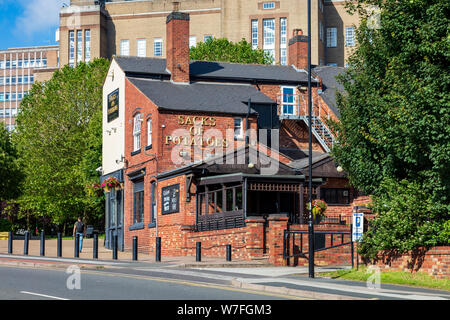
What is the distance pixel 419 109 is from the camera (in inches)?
777

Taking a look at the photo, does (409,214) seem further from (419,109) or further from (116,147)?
(116,147)

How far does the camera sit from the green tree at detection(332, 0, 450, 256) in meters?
19.7

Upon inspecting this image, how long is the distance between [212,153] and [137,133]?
4.52 meters

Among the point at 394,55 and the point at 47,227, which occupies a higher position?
the point at 394,55

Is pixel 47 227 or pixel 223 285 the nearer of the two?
pixel 223 285

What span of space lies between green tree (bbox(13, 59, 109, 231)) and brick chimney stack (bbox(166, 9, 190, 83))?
14.9m

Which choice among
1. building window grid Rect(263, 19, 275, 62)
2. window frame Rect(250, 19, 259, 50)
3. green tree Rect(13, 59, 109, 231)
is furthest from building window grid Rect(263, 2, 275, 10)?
green tree Rect(13, 59, 109, 231)

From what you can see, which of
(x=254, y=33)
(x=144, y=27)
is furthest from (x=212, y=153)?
(x=144, y=27)

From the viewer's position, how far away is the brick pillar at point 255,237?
27.2m

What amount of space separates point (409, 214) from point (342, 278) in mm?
2701

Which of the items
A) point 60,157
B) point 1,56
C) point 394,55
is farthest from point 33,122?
point 1,56

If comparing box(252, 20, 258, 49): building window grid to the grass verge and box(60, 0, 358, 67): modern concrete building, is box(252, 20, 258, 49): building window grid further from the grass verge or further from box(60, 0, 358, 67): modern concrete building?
the grass verge

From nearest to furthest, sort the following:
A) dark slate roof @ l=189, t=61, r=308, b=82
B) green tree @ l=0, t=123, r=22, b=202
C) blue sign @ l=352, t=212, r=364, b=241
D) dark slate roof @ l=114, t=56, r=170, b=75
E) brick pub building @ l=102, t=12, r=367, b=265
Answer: blue sign @ l=352, t=212, r=364, b=241, brick pub building @ l=102, t=12, r=367, b=265, dark slate roof @ l=114, t=56, r=170, b=75, dark slate roof @ l=189, t=61, r=308, b=82, green tree @ l=0, t=123, r=22, b=202

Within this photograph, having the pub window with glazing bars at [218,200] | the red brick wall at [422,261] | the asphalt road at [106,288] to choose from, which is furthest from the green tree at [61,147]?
the asphalt road at [106,288]
